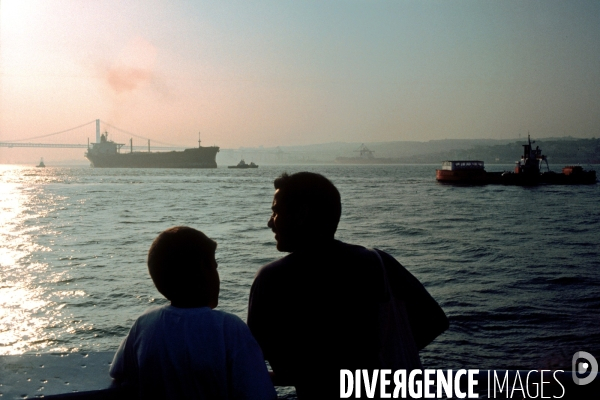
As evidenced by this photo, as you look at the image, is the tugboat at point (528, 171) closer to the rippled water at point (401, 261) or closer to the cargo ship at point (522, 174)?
the cargo ship at point (522, 174)

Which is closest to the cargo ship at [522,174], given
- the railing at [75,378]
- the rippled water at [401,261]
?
the rippled water at [401,261]

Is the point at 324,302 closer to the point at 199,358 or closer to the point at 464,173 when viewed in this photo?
the point at 199,358

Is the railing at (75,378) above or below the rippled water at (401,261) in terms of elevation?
above

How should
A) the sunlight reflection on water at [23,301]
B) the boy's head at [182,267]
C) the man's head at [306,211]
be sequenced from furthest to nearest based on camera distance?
the sunlight reflection on water at [23,301], the man's head at [306,211], the boy's head at [182,267]

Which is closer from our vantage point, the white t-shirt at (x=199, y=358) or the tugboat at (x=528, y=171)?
the white t-shirt at (x=199, y=358)

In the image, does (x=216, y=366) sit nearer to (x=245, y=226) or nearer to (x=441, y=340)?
(x=441, y=340)

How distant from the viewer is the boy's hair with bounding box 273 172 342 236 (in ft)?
5.48

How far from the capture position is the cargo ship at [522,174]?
6575 centimetres

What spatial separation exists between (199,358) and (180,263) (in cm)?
26

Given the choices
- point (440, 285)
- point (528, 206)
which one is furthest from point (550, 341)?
point (528, 206)

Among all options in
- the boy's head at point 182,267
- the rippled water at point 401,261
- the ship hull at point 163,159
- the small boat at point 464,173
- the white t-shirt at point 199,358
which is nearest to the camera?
the white t-shirt at point 199,358

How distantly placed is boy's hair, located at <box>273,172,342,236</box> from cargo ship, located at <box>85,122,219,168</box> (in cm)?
13184

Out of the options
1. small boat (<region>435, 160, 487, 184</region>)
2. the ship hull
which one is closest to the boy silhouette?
small boat (<region>435, 160, 487, 184</region>)

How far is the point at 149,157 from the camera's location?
444ft
